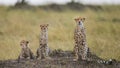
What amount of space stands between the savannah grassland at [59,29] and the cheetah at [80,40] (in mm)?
1476

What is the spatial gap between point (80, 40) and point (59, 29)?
6479 mm

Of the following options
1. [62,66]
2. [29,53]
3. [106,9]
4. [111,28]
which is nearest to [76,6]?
[106,9]

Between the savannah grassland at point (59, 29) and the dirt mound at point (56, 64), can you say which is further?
the savannah grassland at point (59, 29)

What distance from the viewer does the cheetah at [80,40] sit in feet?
32.8

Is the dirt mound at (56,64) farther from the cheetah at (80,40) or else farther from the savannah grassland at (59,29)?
the savannah grassland at (59,29)

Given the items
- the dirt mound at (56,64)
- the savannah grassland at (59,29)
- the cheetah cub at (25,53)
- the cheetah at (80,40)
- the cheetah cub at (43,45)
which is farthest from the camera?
the savannah grassland at (59,29)

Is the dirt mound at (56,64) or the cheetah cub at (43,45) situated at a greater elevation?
the cheetah cub at (43,45)

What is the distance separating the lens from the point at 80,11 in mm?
21719

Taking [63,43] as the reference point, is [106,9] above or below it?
above

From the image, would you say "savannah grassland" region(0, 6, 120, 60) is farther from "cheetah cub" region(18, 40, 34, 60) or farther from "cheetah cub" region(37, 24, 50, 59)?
"cheetah cub" region(37, 24, 50, 59)

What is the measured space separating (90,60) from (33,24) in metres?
9.15

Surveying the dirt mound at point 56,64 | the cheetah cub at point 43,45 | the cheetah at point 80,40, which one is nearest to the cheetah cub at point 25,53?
the cheetah cub at point 43,45

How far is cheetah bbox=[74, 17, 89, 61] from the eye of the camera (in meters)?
10.0

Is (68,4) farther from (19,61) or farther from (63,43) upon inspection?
(19,61)
